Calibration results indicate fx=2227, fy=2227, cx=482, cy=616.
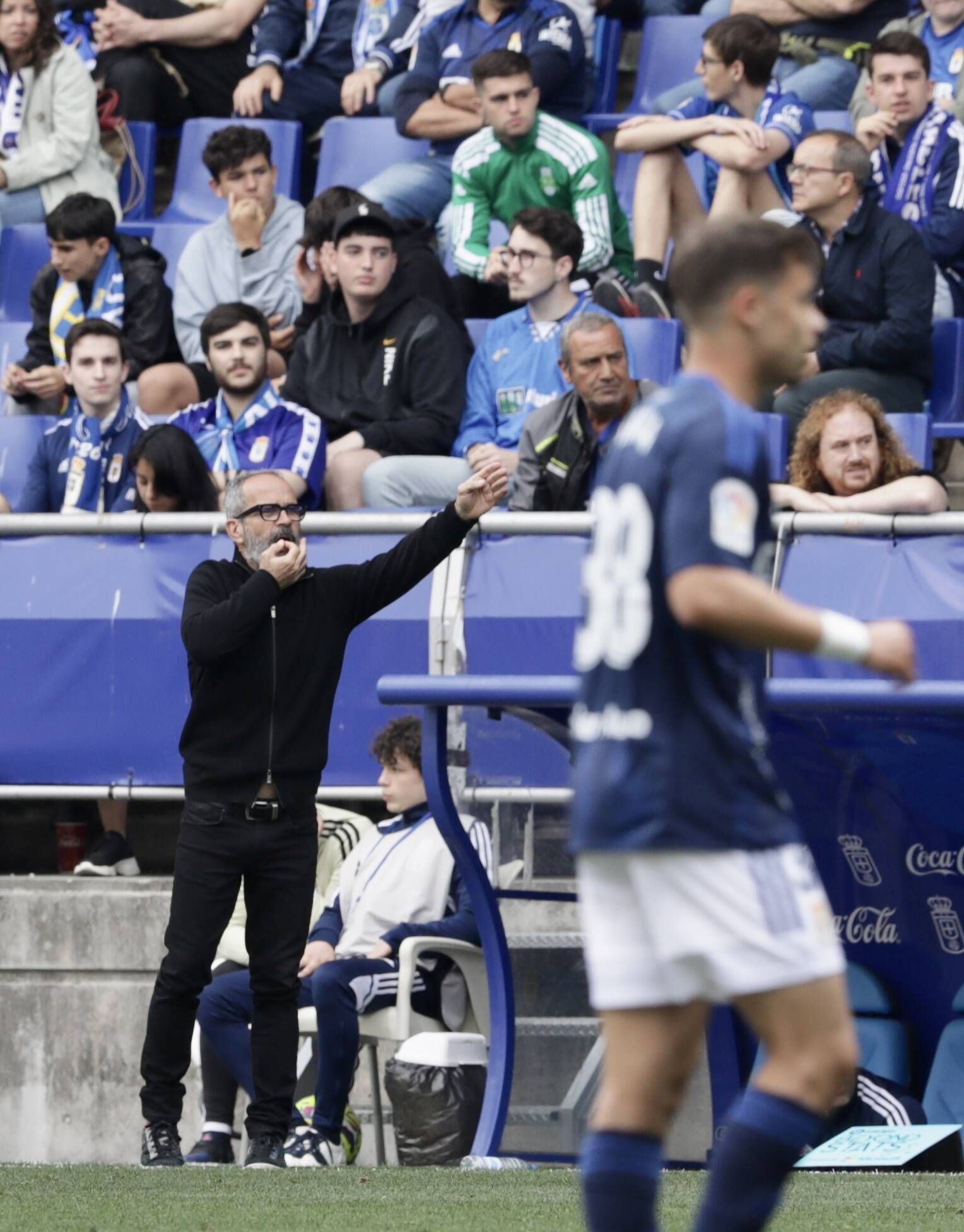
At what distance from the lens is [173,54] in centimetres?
1207

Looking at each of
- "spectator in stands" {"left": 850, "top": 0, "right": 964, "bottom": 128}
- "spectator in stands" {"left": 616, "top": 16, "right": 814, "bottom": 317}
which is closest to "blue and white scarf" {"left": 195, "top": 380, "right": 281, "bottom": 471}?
"spectator in stands" {"left": 616, "top": 16, "right": 814, "bottom": 317}

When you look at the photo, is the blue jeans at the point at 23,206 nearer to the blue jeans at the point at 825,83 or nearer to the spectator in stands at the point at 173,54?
the spectator in stands at the point at 173,54

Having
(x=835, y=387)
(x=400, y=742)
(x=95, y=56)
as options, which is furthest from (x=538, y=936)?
(x=95, y=56)

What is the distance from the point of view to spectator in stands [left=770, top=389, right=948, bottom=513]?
24.7 feet

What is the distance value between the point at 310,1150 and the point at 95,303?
15.2 feet

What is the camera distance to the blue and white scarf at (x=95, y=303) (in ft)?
32.7

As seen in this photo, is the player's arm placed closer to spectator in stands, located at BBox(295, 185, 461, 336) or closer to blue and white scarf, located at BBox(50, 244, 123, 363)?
spectator in stands, located at BBox(295, 185, 461, 336)

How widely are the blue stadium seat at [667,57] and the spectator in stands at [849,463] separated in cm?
407

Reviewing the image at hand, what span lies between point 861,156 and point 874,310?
618 millimetres

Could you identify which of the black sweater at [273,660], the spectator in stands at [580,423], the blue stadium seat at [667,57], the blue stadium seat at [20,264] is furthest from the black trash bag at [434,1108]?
the blue stadium seat at [667,57]

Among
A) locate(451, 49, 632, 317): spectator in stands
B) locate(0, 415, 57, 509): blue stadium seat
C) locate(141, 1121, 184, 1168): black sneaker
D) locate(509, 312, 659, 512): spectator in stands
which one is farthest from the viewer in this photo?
locate(451, 49, 632, 317): spectator in stands

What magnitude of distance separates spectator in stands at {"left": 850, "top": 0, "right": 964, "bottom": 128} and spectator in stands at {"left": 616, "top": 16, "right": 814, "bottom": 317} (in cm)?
47

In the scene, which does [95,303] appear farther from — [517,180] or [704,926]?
[704,926]

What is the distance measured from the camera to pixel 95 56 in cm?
1204
